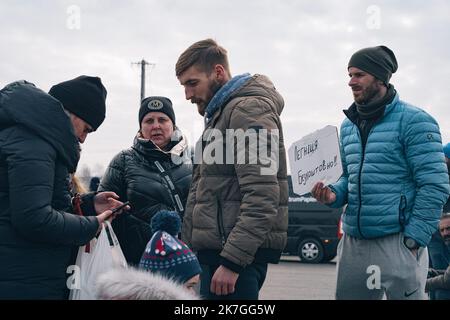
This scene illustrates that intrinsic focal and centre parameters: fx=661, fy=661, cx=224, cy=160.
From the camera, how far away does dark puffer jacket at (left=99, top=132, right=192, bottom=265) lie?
3.50 meters

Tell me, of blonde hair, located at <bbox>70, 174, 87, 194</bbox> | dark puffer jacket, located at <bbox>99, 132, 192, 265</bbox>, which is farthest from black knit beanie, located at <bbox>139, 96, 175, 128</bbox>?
blonde hair, located at <bbox>70, 174, 87, 194</bbox>

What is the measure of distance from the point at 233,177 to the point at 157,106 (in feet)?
4.11

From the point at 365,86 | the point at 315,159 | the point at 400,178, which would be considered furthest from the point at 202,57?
the point at 400,178

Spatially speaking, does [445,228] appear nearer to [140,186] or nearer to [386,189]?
[386,189]

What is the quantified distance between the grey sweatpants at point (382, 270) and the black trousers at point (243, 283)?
577 millimetres

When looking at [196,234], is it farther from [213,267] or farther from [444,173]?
[444,173]

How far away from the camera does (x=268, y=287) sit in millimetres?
9398

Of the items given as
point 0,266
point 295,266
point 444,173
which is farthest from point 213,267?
point 295,266

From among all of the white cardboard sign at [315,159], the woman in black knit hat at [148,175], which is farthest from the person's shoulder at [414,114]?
the woman in black knit hat at [148,175]

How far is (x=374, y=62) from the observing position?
3.20 meters

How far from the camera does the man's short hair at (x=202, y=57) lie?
2916 millimetres

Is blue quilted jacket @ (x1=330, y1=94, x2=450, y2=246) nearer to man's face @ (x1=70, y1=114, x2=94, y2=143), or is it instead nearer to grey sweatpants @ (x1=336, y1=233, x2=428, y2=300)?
grey sweatpants @ (x1=336, y1=233, x2=428, y2=300)

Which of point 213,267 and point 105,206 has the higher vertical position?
point 105,206

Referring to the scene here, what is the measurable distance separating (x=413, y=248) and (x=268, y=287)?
21.5 feet
